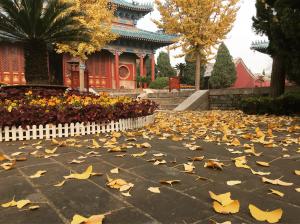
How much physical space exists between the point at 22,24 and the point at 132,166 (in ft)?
27.2

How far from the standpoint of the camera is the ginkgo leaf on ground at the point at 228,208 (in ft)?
6.79

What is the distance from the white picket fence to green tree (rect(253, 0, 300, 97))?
5334mm

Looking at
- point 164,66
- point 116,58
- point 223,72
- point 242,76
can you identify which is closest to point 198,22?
point 116,58

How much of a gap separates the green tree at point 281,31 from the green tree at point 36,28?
6.77 meters

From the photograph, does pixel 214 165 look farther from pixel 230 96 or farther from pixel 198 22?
pixel 198 22

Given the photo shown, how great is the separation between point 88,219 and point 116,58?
2526 centimetres

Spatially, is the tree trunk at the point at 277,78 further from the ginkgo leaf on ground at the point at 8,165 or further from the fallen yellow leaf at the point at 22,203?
the fallen yellow leaf at the point at 22,203

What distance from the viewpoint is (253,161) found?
3.55m

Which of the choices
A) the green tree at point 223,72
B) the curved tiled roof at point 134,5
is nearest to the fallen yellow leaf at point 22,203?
the curved tiled roof at point 134,5

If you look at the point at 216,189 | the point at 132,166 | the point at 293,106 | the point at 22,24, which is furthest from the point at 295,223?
the point at 22,24

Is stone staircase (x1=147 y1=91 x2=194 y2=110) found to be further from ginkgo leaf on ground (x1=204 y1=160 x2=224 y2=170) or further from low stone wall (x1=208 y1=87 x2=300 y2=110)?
ginkgo leaf on ground (x1=204 y1=160 x2=224 y2=170)

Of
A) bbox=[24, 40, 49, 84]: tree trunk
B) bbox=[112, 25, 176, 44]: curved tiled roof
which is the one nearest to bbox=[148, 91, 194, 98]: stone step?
bbox=[24, 40, 49, 84]: tree trunk

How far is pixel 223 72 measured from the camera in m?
35.4

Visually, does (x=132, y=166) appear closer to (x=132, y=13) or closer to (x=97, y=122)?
(x=97, y=122)
